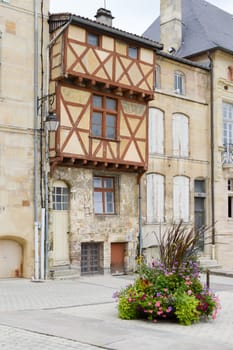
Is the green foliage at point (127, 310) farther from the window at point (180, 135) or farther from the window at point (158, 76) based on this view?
the window at point (158, 76)

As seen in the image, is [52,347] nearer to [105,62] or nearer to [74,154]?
[74,154]

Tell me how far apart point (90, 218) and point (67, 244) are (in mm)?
1191

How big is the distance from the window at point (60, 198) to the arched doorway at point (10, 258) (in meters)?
1.77

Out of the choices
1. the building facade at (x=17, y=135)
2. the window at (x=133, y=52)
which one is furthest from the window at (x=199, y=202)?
the building facade at (x=17, y=135)

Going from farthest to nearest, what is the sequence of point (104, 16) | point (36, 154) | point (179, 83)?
1. point (179, 83)
2. point (104, 16)
3. point (36, 154)

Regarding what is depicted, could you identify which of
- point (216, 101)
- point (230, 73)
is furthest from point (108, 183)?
point (230, 73)

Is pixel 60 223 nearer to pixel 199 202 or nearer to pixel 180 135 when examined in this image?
pixel 180 135

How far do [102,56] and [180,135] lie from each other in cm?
554

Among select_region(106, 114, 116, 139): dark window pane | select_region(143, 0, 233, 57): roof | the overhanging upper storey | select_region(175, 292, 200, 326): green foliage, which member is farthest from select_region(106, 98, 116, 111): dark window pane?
select_region(175, 292, 200, 326): green foliage

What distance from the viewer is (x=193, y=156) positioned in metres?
21.7

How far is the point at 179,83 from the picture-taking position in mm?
21625

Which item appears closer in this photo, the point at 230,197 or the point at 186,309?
the point at 186,309

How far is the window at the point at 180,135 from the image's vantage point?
69.3 ft

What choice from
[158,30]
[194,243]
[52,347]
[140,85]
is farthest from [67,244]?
[158,30]
